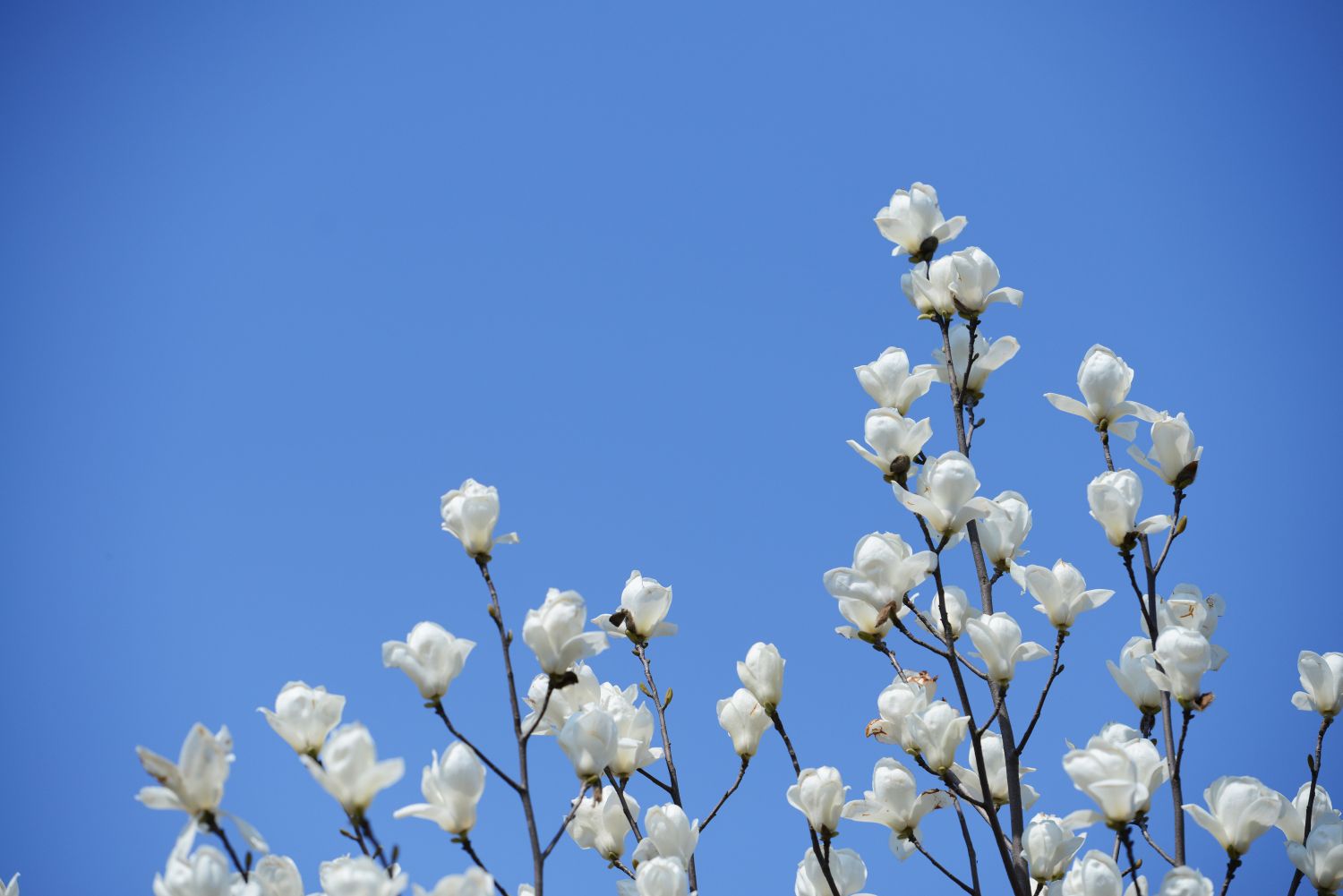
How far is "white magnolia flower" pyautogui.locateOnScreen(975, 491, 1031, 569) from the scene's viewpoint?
195 cm

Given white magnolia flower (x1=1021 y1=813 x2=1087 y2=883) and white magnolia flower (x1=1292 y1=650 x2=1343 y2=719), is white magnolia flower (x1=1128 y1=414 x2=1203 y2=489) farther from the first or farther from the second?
white magnolia flower (x1=1021 y1=813 x2=1087 y2=883)

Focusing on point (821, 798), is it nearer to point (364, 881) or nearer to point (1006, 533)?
point (1006, 533)

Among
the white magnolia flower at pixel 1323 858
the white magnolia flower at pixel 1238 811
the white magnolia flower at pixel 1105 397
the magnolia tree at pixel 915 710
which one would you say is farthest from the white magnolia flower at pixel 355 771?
the white magnolia flower at pixel 1323 858

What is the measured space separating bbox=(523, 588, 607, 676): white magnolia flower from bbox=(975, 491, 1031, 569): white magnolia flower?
0.81m

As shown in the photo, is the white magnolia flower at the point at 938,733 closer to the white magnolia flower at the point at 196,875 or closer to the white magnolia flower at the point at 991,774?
the white magnolia flower at the point at 991,774

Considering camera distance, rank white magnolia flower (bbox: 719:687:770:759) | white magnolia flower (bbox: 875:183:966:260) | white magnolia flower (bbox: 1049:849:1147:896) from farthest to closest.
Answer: white magnolia flower (bbox: 875:183:966:260) < white magnolia flower (bbox: 719:687:770:759) < white magnolia flower (bbox: 1049:849:1147:896)

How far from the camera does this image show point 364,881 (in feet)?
3.95

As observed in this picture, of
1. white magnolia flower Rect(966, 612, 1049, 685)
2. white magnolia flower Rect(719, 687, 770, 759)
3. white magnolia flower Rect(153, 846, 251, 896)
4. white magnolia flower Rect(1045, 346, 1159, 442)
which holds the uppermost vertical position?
white magnolia flower Rect(1045, 346, 1159, 442)

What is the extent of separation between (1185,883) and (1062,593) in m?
0.56

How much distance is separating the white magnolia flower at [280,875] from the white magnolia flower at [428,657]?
0.99ft

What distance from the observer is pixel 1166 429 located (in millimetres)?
1852

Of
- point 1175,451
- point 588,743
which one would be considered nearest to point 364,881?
point 588,743

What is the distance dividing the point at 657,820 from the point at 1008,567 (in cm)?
78

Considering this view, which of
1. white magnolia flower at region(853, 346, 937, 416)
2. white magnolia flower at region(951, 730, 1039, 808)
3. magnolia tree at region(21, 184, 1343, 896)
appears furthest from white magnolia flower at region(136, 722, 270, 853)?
white magnolia flower at region(853, 346, 937, 416)
